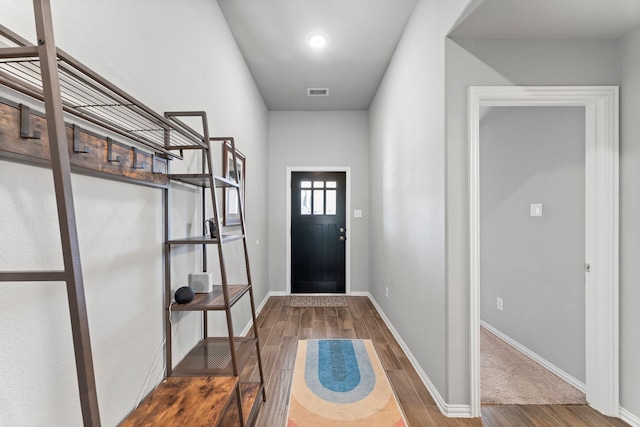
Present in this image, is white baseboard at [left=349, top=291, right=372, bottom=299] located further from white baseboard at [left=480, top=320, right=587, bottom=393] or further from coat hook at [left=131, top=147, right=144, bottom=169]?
coat hook at [left=131, top=147, right=144, bottom=169]

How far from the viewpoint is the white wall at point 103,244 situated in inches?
32.0

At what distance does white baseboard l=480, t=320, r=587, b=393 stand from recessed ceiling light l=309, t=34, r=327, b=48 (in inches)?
127

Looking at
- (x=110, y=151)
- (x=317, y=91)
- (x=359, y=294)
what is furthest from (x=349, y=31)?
(x=359, y=294)

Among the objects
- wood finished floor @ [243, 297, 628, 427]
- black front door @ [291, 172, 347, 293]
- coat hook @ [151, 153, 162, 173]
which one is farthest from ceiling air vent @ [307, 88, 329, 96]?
coat hook @ [151, 153, 162, 173]

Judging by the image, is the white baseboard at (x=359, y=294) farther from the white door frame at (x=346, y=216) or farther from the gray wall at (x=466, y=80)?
the gray wall at (x=466, y=80)

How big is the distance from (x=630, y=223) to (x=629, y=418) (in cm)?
112

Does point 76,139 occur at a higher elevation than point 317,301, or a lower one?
higher

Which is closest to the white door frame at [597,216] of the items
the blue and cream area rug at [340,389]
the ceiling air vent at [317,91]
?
the blue and cream area rug at [340,389]

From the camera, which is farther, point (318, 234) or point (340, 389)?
point (318, 234)

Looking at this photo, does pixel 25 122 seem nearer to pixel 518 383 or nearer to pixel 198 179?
pixel 198 179

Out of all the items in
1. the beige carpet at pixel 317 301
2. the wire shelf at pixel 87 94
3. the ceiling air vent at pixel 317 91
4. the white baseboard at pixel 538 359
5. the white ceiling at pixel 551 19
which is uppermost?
the ceiling air vent at pixel 317 91

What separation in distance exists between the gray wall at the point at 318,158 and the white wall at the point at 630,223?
3109 mm

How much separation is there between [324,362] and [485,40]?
2531 mm

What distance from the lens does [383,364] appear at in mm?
2533
